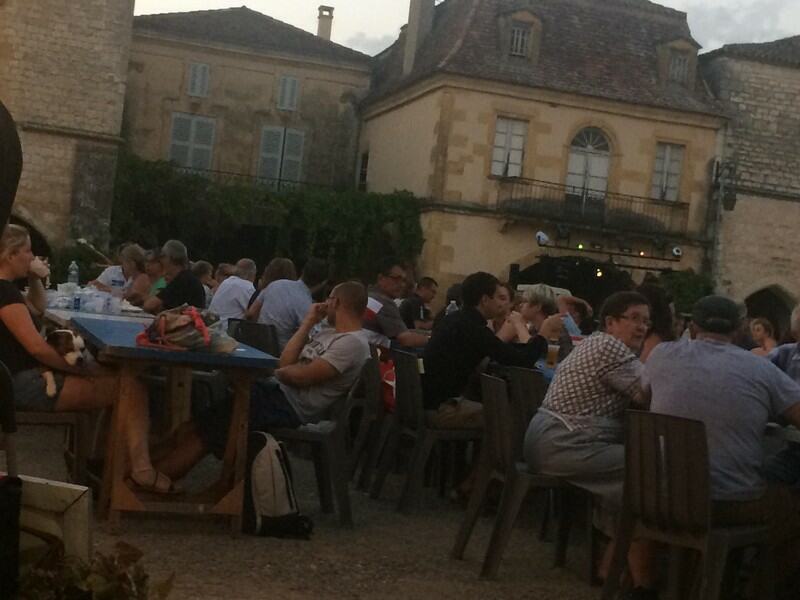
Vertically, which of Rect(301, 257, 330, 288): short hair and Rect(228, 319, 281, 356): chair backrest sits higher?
Rect(301, 257, 330, 288): short hair

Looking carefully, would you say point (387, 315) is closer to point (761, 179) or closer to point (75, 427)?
point (75, 427)

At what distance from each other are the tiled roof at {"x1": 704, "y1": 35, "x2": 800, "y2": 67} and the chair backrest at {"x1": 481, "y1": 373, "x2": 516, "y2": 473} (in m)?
29.3

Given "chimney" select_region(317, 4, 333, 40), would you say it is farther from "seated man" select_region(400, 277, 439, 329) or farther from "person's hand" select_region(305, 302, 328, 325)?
"person's hand" select_region(305, 302, 328, 325)

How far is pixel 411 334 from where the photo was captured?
10.8 meters

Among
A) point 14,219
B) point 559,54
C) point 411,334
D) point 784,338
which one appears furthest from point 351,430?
point 559,54

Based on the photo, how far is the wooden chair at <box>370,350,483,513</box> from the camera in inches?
334

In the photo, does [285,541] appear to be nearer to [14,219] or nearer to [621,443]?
[621,443]

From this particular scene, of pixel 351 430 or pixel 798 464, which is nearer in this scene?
pixel 798 464

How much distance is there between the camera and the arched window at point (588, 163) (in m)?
33.2

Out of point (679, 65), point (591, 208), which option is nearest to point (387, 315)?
point (591, 208)

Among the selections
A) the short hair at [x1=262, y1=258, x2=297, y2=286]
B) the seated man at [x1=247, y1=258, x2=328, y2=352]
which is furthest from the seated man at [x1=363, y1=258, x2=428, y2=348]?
the short hair at [x1=262, y1=258, x2=297, y2=286]

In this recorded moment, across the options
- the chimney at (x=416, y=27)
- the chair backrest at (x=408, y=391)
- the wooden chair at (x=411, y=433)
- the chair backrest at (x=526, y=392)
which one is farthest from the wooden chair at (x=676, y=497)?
the chimney at (x=416, y=27)

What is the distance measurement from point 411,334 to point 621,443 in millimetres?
4286

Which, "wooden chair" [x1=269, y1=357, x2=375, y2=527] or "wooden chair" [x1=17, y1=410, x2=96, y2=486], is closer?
"wooden chair" [x1=17, y1=410, x2=96, y2=486]
